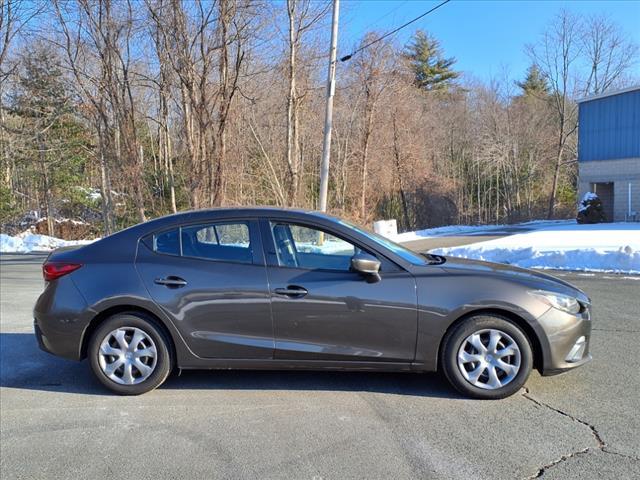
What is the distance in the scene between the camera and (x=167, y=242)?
439 centimetres

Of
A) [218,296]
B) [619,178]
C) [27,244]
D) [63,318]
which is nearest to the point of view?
[218,296]

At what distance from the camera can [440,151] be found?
41812mm

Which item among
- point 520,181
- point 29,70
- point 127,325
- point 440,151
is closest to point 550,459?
point 127,325

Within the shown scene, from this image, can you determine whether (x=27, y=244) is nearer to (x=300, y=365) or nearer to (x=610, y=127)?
(x=300, y=365)

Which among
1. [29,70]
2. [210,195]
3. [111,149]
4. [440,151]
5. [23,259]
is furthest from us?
[440,151]

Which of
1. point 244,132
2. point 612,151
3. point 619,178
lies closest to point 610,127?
point 612,151

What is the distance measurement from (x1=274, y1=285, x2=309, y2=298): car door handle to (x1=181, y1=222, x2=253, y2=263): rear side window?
375 mm

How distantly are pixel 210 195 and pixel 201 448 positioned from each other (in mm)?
15586

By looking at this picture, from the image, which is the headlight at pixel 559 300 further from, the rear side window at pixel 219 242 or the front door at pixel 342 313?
the rear side window at pixel 219 242

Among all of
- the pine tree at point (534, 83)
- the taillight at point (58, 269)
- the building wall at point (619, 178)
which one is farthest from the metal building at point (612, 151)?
the taillight at point (58, 269)

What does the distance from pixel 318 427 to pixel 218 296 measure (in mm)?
1310

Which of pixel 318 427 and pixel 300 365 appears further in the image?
pixel 300 365

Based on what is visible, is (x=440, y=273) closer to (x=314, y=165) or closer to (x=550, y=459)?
(x=550, y=459)

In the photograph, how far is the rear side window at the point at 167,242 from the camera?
4363 mm
